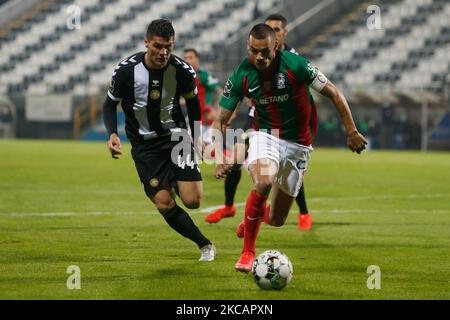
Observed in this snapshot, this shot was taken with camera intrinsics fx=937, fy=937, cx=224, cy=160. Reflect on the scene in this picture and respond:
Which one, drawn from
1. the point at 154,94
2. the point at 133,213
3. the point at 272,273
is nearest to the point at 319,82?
the point at 154,94

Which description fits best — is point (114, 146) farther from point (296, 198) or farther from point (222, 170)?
point (296, 198)

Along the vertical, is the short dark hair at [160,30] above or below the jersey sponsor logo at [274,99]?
above

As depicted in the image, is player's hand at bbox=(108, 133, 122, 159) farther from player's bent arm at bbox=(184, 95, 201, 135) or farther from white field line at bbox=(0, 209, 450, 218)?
white field line at bbox=(0, 209, 450, 218)

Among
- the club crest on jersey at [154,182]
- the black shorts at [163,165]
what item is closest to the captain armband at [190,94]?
the black shorts at [163,165]

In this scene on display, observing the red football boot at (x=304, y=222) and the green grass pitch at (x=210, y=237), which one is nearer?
the green grass pitch at (x=210, y=237)

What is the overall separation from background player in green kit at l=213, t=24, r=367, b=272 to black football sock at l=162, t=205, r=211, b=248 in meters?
0.51

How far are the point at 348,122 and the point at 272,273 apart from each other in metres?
1.58

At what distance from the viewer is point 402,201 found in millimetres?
14391

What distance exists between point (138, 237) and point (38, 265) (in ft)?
6.99

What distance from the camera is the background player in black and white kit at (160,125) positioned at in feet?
26.8

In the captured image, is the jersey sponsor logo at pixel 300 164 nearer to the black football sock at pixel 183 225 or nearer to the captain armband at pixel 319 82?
the captain armband at pixel 319 82

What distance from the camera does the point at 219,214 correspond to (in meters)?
11.3

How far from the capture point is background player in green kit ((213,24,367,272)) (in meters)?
7.48

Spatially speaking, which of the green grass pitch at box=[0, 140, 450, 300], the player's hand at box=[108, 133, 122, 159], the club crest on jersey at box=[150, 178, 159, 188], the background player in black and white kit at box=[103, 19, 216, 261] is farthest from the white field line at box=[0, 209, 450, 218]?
the player's hand at box=[108, 133, 122, 159]
